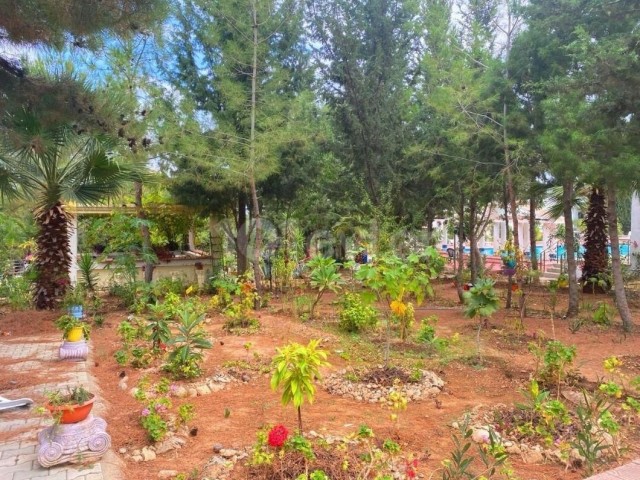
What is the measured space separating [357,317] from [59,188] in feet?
19.0

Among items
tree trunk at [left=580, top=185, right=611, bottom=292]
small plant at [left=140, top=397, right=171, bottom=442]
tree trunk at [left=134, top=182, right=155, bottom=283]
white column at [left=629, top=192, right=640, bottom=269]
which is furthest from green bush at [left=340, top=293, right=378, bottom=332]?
white column at [left=629, top=192, right=640, bottom=269]

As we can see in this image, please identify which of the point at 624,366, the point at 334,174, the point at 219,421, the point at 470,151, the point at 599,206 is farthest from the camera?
the point at 334,174

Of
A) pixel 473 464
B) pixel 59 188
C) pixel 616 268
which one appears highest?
pixel 59 188

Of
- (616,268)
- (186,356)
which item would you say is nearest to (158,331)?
(186,356)

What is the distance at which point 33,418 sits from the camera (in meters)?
4.00

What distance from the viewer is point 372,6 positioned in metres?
12.8

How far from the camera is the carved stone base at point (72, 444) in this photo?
2943mm

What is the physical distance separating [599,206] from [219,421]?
12.2 m

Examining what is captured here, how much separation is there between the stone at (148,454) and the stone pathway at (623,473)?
2757 millimetres

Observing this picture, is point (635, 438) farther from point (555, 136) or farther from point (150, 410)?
point (555, 136)

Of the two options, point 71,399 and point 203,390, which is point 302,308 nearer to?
point 203,390

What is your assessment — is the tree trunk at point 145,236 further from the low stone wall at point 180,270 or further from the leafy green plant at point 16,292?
the leafy green plant at point 16,292

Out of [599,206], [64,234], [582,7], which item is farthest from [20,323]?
[599,206]

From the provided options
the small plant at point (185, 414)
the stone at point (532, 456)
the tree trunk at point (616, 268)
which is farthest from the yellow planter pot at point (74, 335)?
the tree trunk at point (616, 268)
